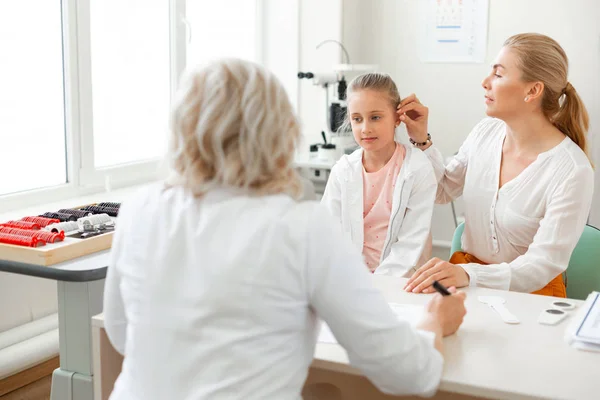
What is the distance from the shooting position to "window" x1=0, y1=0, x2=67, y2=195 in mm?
2523

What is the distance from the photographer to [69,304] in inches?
72.9

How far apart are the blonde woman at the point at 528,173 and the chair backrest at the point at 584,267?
0.10 m

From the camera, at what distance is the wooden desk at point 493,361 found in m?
1.22

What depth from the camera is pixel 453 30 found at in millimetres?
3838

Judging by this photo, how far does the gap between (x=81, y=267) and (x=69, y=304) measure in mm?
122

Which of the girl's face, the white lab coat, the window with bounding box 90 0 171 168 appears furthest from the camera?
Answer: the window with bounding box 90 0 171 168

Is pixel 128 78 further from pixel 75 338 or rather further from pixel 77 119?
pixel 75 338

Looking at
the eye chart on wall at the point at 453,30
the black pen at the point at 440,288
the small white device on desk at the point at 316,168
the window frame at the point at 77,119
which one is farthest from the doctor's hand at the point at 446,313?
the eye chart on wall at the point at 453,30

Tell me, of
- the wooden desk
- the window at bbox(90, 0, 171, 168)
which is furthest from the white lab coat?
the window at bbox(90, 0, 171, 168)

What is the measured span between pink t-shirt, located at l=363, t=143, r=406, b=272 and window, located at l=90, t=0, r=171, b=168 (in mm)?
1112

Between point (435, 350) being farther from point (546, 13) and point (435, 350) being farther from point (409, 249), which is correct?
point (546, 13)

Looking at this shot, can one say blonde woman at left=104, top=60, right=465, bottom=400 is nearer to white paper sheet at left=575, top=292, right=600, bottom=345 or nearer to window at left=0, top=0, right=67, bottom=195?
white paper sheet at left=575, top=292, right=600, bottom=345

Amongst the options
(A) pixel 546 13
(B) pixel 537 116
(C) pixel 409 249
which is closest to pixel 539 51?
(B) pixel 537 116

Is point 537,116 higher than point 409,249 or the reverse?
higher
